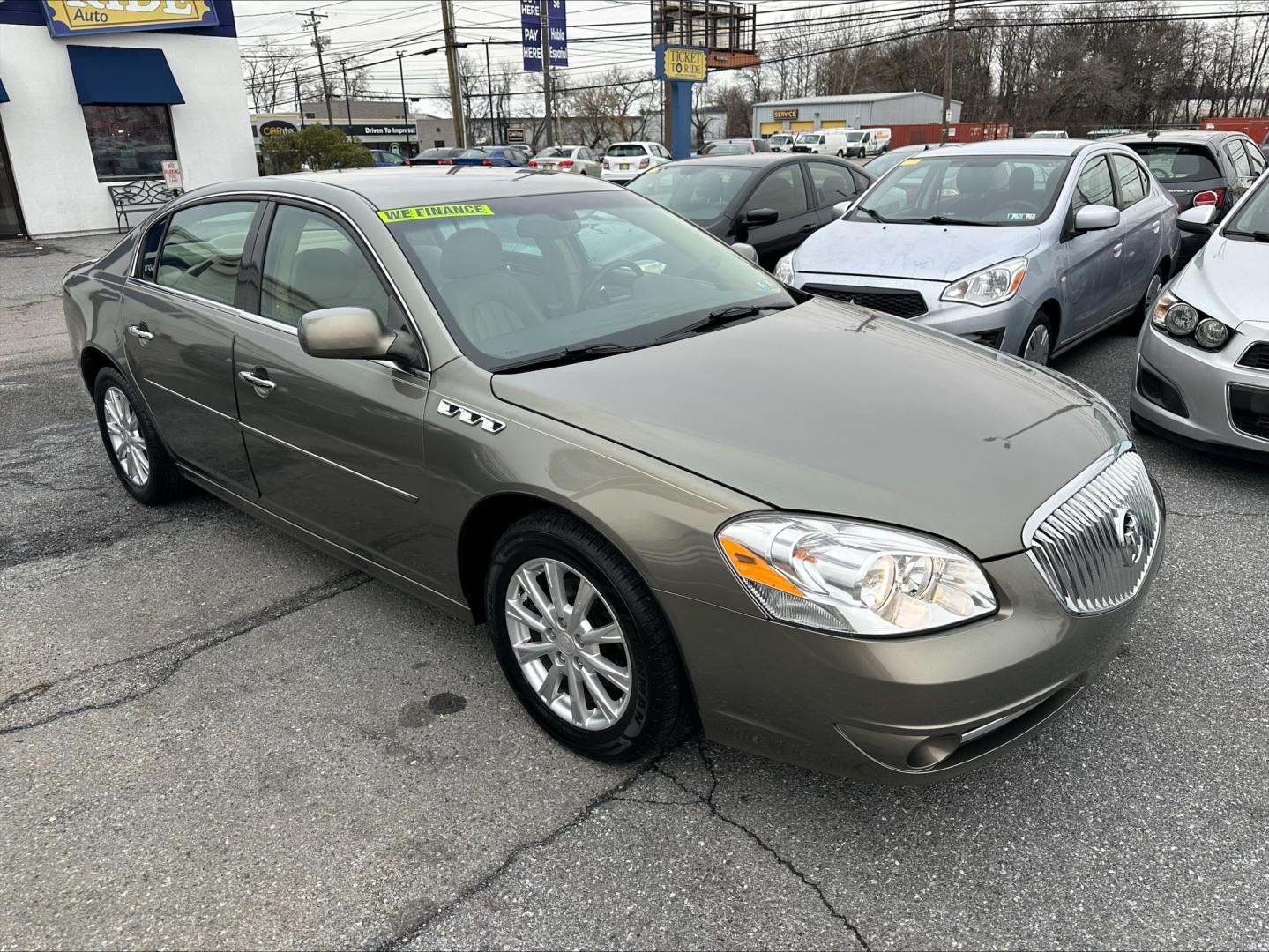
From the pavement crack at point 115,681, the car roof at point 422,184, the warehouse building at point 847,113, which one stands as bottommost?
the pavement crack at point 115,681

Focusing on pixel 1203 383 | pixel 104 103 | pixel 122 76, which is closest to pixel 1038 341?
pixel 1203 383

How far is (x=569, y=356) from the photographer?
9.09 ft

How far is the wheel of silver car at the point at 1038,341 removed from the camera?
5.56 metres

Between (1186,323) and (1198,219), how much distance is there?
1946 millimetres

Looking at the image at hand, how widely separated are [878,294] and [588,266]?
9.75ft

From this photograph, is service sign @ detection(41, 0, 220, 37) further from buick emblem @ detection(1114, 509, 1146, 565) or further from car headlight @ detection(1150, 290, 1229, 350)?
buick emblem @ detection(1114, 509, 1146, 565)

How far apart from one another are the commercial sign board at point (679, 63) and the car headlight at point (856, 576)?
2288 cm

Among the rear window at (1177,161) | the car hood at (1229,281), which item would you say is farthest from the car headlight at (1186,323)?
the rear window at (1177,161)

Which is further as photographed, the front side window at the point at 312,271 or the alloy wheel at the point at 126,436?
the alloy wheel at the point at 126,436

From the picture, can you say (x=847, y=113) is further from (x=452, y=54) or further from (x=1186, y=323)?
(x=1186, y=323)

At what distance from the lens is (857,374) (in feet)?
8.95

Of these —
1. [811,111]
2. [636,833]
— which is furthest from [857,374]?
[811,111]

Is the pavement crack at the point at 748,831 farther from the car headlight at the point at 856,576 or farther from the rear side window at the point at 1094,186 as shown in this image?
the rear side window at the point at 1094,186

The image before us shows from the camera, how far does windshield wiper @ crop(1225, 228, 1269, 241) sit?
512 centimetres
